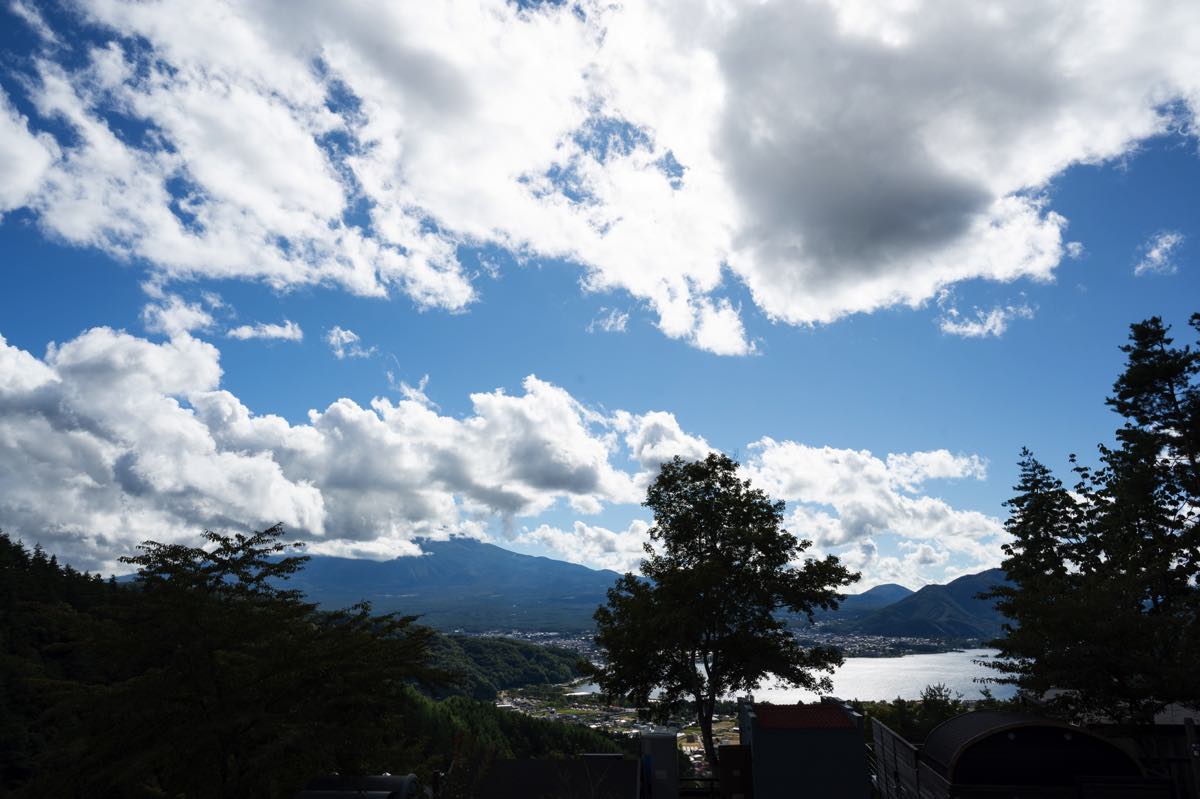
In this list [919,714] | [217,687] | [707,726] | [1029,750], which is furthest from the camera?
[919,714]

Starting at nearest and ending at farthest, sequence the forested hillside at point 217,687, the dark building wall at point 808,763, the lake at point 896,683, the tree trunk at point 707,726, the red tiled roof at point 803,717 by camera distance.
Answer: the forested hillside at point 217,687, the dark building wall at point 808,763, the red tiled roof at point 803,717, the tree trunk at point 707,726, the lake at point 896,683

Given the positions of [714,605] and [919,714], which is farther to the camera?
[919,714]

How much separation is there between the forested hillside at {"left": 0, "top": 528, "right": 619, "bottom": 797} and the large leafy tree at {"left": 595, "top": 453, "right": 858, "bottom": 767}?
9.18m

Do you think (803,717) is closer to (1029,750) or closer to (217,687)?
(1029,750)

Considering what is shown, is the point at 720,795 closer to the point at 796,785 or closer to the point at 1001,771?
the point at 796,785

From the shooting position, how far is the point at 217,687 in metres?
12.2

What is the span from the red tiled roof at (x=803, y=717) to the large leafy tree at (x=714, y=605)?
129cm

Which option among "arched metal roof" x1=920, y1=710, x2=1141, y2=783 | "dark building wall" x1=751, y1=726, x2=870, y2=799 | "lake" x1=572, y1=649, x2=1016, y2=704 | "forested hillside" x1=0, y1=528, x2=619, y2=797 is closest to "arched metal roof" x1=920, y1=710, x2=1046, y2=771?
"arched metal roof" x1=920, y1=710, x2=1141, y2=783

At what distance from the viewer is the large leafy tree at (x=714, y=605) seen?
2225 centimetres

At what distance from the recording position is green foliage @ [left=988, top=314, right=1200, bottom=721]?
1769 centimetres

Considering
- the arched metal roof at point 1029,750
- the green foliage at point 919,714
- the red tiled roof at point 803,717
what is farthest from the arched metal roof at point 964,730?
the green foliage at point 919,714

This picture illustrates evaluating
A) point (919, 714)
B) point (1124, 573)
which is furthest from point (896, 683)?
point (1124, 573)

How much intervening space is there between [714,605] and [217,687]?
15107mm

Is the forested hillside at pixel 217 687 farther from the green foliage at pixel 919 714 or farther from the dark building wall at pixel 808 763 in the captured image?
the green foliage at pixel 919 714
